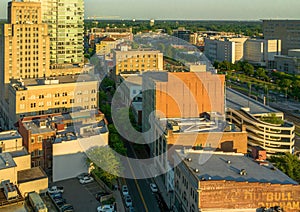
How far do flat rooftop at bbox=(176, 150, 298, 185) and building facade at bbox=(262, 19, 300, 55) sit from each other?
5859 centimetres

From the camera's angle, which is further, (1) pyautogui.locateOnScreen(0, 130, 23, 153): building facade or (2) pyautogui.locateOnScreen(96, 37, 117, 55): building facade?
(2) pyautogui.locateOnScreen(96, 37, 117, 55): building facade

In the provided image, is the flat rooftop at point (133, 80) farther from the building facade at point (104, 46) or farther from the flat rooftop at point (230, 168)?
the building facade at point (104, 46)

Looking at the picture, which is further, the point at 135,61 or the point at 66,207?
the point at 135,61

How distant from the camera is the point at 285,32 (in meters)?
74.2

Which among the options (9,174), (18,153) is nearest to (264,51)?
(18,153)

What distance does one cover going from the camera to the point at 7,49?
3666 cm

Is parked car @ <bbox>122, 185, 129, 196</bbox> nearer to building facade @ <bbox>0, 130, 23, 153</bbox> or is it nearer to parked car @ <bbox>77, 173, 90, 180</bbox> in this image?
parked car @ <bbox>77, 173, 90, 180</bbox>

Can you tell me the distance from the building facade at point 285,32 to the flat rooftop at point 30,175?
6261 centimetres

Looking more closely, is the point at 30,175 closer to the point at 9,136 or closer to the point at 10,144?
the point at 10,144

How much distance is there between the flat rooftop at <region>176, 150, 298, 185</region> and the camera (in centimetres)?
1529

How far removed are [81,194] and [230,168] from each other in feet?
22.2

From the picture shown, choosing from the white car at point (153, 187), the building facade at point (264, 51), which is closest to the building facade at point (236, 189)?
the white car at point (153, 187)

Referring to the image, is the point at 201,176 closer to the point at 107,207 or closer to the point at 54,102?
the point at 107,207

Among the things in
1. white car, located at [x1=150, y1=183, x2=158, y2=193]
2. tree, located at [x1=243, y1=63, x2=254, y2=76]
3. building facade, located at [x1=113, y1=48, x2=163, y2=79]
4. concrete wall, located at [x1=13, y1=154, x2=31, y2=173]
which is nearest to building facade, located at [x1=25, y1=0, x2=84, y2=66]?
building facade, located at [x1=113, y1=48, x2=163, y2=79]
